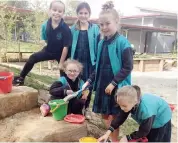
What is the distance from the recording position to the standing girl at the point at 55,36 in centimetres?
310

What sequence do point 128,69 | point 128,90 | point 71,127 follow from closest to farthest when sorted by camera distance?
1. point 128,90
2. point 128,69
3. point 71,127

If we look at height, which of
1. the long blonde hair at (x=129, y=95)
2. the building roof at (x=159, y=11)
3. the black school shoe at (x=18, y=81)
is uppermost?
the building roof at (x=159, y=11)

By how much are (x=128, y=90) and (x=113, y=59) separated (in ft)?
1.78

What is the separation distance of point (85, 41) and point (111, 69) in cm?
65

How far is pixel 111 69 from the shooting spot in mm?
2521

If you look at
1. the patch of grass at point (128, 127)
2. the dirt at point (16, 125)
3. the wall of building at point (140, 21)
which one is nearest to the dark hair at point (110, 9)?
the dirt at point (16, 125)

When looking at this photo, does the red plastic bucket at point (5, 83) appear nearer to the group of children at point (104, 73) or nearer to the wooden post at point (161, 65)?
the group of children at point (104, 73)

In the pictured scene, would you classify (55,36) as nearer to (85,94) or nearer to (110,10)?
(85,94)

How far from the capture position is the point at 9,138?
2.42 m

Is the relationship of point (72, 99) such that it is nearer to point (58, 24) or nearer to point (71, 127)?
point (71, 127)

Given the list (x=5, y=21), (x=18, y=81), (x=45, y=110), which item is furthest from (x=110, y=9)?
(x=5, y=21)

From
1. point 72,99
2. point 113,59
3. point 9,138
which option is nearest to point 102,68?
point 113,59

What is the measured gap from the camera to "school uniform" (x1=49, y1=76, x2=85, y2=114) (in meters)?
2.81

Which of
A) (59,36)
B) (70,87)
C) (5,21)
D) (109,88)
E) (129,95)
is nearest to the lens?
(129,95)
